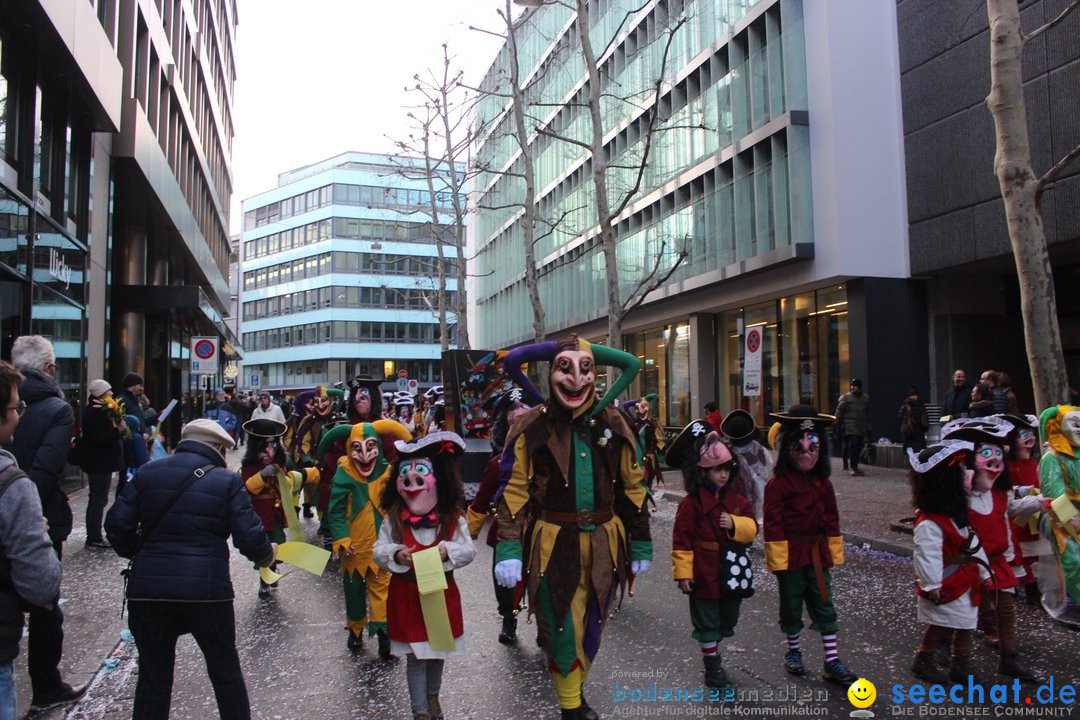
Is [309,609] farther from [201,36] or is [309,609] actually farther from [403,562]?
[201,36]

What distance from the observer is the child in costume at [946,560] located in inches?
189

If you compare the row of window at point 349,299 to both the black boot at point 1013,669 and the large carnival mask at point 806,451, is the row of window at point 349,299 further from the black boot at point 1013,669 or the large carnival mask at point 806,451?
the black boot at point 1013,669

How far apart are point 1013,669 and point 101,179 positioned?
18.1 metres

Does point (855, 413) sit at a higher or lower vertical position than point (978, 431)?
lower

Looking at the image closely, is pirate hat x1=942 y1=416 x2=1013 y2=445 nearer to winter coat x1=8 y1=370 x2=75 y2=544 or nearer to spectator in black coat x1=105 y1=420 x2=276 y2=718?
spectator in black coat x1=105 y1=420 x2=276 y2=718

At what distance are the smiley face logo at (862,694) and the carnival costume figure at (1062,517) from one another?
1638 millimetres

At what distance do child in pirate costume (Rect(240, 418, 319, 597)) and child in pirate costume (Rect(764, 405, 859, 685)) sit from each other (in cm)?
403

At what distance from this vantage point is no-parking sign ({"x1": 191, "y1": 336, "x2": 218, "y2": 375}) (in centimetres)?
2236

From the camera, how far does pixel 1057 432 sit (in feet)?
19.2

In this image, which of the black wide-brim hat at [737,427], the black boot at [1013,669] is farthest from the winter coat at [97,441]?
the black boot at [1013,669]

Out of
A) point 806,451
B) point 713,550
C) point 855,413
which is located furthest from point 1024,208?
point 855,413

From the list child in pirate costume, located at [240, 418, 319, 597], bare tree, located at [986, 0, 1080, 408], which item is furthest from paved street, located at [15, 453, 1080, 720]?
bare tree, located at [986, 0, 1080, 408]

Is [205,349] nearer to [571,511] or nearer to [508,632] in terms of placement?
[508,632]

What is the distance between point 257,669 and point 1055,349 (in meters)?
8.35
